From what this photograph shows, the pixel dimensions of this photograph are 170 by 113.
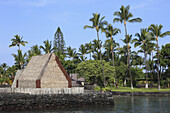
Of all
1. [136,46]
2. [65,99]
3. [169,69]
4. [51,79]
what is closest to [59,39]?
[136,46]

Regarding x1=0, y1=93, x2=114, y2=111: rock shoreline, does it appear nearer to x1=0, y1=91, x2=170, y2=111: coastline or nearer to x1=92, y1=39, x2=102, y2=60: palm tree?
x1=0, y1=91, x2=170, y2=111: coastline

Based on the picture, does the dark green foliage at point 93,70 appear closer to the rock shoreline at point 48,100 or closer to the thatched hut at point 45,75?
the thatched hut at point 45,75

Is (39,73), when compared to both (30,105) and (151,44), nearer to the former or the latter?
(30,105)

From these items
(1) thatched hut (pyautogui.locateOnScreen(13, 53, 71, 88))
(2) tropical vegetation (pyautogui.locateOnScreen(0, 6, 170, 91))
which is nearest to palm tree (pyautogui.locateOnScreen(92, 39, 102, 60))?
(2) tropical vegetation (pyautogui.locateOnScreen(0, 6, 170, 91))

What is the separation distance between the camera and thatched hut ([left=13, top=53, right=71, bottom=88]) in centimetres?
4041

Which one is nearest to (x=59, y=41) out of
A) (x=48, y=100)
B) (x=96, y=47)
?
(x=96, y=47)

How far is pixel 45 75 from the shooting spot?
40.7 m

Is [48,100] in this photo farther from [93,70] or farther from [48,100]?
[93,70]

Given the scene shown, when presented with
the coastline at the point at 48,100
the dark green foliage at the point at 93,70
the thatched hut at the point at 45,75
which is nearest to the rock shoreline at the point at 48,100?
the coastline at the point at 48,100

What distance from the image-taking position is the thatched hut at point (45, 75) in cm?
4041

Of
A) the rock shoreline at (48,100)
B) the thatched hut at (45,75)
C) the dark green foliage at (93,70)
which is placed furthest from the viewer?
the dark green foliage at (93,70)

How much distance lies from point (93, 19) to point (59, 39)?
44844mm

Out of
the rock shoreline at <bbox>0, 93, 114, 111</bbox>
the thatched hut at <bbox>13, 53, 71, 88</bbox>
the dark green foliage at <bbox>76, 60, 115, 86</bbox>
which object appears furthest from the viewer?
the dark green foliage at <bbox>76, 60, 115, 86</bbox>

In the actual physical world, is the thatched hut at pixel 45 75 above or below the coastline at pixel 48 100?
above
